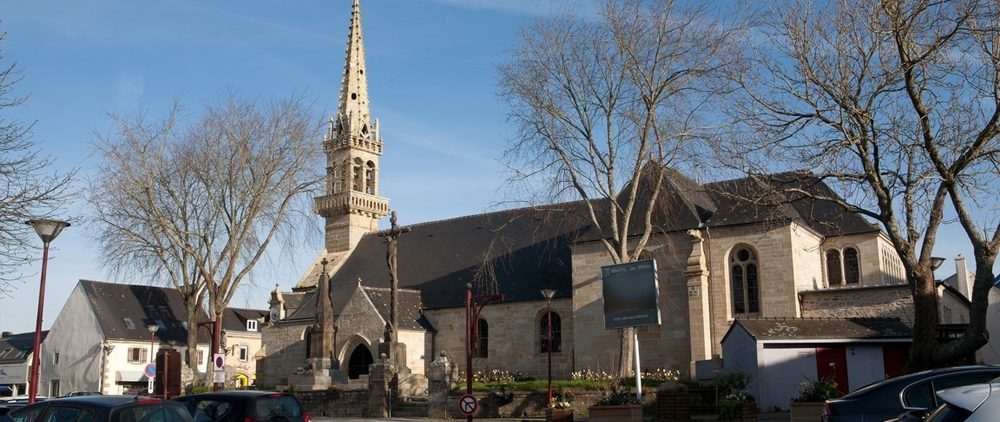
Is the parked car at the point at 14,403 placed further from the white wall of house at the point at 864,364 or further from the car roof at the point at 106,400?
the white wall of house at the point at 864,364

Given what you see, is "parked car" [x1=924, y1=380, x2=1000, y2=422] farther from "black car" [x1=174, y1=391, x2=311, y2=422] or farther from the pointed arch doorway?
the pointed arch doorway

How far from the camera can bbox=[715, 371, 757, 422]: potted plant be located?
61.8 feet

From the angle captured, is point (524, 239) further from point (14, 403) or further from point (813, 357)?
point (14, 403)

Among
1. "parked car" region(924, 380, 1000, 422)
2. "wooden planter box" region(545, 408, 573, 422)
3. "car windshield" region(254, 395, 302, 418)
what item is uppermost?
"parked car" region(924, 380, 1000, 422)

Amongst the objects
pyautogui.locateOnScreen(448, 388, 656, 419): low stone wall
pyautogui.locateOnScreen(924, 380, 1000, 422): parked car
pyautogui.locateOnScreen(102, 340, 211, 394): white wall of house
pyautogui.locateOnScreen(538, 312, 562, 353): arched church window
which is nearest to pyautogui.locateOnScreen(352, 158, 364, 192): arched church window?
pyautogui.locateOnScreen(102, 340, 211, 394): white wall of house

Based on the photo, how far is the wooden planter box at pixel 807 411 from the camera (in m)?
15.3

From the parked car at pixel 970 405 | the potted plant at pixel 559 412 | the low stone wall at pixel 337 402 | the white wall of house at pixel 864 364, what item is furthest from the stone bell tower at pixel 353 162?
the parked car at pixel 970 405

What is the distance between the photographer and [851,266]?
30672 millimetres

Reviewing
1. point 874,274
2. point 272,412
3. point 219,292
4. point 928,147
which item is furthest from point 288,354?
point 928,147

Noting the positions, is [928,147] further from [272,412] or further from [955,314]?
[955,314]

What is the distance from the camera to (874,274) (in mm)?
29766

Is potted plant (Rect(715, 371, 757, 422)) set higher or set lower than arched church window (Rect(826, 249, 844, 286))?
lower

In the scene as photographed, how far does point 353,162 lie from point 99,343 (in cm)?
1657

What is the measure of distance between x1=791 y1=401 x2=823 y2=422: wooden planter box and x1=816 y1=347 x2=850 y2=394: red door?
4908mm
